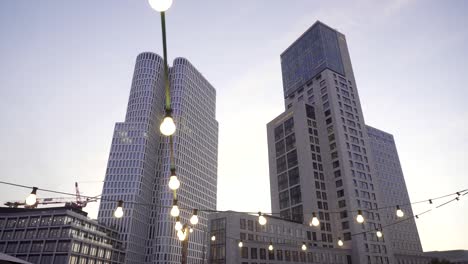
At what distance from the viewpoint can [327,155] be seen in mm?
105938

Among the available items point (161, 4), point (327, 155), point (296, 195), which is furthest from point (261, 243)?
point (161, 4)

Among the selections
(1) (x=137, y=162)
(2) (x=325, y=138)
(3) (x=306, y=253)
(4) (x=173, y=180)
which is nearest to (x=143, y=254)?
(1) (x=137, y=162)

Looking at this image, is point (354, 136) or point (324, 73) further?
point (324, 73)

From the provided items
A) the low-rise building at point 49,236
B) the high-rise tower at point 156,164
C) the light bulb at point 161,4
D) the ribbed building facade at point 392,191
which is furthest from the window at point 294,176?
the light bulb at point 161,4

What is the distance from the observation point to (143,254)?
133 meters

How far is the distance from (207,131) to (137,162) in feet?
192

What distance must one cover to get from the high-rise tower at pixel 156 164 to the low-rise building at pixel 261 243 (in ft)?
161

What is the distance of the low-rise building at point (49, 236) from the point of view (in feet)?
287

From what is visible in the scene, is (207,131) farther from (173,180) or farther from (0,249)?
(173,180)

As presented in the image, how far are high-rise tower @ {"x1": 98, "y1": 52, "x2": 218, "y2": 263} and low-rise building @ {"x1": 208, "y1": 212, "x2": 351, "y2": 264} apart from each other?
49017 mm

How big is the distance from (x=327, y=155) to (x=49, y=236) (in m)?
89.7

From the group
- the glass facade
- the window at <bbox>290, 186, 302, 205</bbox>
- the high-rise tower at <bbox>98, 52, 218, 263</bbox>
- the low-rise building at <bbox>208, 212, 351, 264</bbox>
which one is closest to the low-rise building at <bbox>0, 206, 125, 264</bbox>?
the high-rise tower at <bbox>98, 52, 218, 263</bbox>

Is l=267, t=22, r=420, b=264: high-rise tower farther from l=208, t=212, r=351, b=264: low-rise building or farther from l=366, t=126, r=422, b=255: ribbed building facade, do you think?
l=366, t=126, r=422, b=255: ribbed building facade

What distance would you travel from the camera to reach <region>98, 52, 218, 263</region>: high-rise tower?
133875 mm
